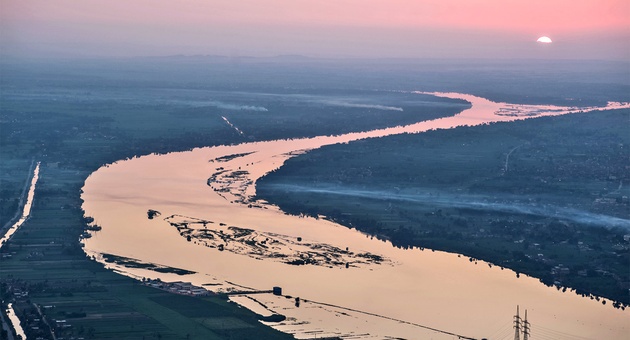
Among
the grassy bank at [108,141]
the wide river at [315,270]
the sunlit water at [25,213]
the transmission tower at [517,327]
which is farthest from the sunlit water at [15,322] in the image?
the transmission tower at [517,327]

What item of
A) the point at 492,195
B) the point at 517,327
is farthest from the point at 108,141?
the point at 517,327

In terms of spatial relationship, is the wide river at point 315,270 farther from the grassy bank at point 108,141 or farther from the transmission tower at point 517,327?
the grassy bank at point 108,141

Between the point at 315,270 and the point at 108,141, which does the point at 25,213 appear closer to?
the point at 315,270

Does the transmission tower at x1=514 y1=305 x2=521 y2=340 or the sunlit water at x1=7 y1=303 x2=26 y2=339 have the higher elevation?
the transmission tower at x1=514 y1=305 x2=521 y2=340

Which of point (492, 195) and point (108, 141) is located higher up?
point (492, 195)

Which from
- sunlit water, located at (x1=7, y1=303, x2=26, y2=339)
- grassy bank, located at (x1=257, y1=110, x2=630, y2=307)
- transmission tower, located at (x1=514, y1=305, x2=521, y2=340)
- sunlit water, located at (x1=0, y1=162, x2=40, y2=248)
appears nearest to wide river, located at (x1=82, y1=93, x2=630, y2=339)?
transmission tower, located at (x1=514, y1=305, x2=521, y2=340)

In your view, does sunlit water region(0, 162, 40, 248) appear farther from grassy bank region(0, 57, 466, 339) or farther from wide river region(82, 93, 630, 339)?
wide river region(82, 93, 630, 339)

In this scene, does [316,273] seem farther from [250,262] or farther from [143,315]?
[143,315]

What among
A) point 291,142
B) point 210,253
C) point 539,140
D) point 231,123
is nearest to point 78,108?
point 231,123
